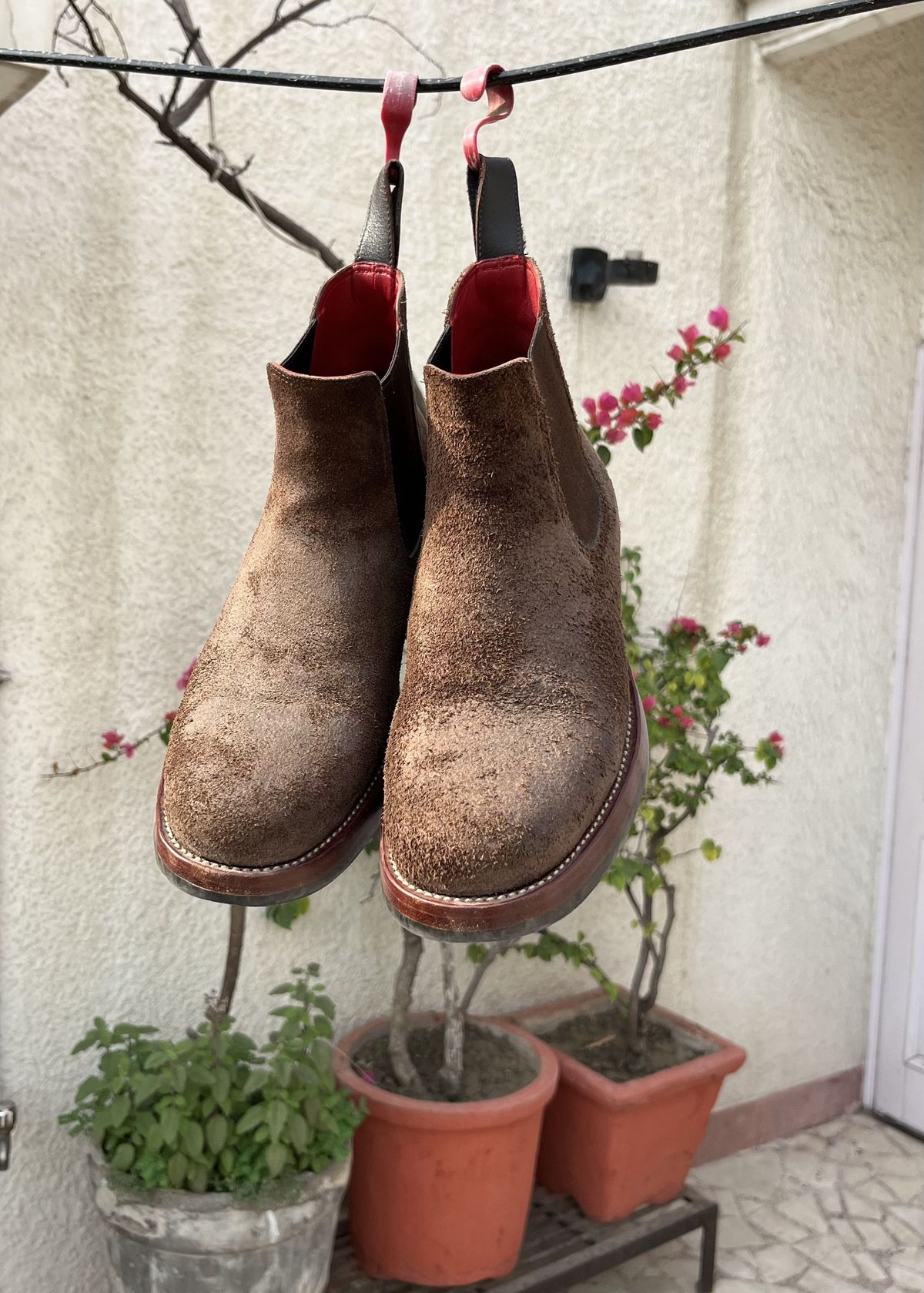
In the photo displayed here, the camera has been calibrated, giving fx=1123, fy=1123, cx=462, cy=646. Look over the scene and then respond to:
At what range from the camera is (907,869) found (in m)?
3.58

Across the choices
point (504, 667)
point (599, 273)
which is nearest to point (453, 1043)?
point (599, 273)

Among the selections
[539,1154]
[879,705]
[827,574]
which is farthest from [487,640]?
[879,705]

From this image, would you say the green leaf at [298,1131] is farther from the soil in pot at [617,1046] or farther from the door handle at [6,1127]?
the soil in pot at [617,1046]

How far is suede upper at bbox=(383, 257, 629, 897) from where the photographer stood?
2.31 ft

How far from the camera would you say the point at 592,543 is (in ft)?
2.77

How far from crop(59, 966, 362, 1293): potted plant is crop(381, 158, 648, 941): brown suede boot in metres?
1.50

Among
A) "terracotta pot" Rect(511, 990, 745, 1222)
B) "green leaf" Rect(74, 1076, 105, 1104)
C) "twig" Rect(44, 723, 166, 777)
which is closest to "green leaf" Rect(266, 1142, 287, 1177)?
"green leaf" Rect(74, 1076, 105, 1104)

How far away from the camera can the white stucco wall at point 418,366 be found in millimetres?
2133

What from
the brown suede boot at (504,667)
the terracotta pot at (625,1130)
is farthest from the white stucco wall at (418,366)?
the brown suede boot at (504,667)

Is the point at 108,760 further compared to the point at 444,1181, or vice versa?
the point at 444,1181

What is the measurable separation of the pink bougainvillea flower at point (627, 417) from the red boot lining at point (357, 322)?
1345 mm

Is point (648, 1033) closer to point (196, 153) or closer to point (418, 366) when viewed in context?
point (418, 366)

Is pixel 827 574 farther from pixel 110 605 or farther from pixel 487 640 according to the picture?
pixel 487 640

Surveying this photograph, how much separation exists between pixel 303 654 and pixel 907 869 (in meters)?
3.23
